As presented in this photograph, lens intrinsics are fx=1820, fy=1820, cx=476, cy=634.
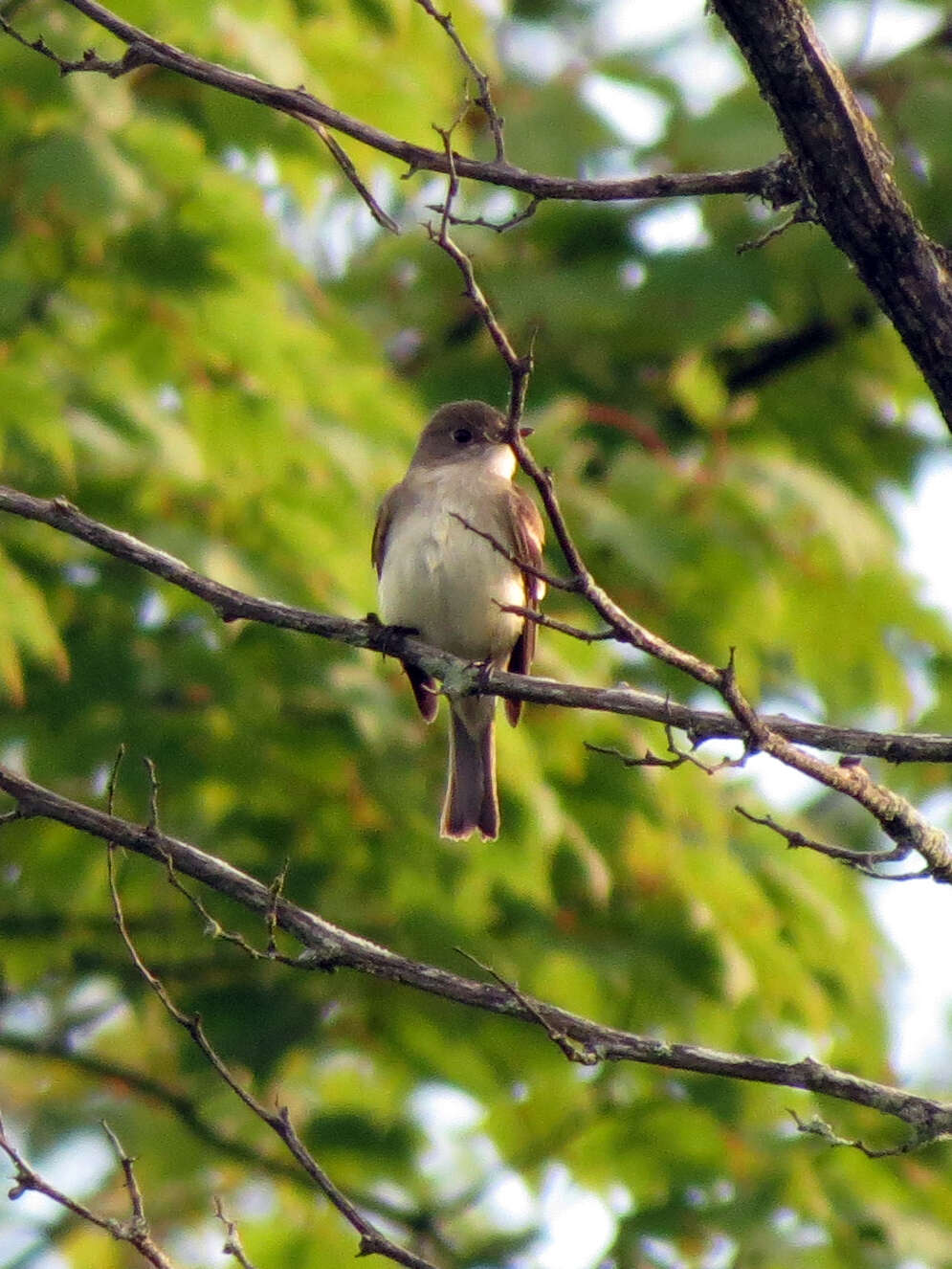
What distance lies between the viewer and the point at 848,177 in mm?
2605

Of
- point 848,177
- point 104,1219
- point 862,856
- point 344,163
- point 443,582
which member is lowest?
point 104,1219

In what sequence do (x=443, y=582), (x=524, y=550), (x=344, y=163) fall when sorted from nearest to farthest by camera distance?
(x=344, y=163) < (x=443, y=582) < (x=524, y=550)

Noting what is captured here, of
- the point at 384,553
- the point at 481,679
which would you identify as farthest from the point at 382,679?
the point at 481,679

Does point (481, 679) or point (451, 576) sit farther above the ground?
point (451, 576)

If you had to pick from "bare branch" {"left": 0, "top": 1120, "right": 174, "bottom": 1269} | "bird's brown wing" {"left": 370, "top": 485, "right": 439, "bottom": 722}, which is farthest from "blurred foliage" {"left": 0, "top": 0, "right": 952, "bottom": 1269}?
"bare branch" {"left": 0, "top": 1120, "right": 174, "bottom": 1269}

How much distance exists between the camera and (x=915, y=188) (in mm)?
6355

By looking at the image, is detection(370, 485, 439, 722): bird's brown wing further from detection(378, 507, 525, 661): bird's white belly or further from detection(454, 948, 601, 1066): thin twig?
detection(454, 948, 601, 1066): thin twig

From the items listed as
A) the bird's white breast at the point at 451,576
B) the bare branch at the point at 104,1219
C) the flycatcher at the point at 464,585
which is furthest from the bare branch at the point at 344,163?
the bird's white breast at the point at 451,576

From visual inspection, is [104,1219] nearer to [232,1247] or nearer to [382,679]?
[232,1247]

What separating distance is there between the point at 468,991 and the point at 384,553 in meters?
2.83

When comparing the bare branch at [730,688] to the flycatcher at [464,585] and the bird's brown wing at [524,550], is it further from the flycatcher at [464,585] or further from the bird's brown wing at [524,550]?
the bird's brown wing at [524,550]

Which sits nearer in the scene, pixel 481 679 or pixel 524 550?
pixel 481 679

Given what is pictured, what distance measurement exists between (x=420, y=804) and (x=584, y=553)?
121cm

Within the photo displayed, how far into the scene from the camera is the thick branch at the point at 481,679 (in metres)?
2.86
